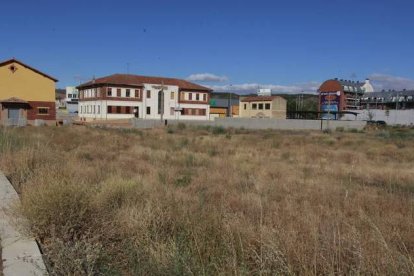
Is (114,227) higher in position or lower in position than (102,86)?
lower

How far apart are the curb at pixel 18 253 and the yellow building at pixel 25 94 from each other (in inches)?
2353

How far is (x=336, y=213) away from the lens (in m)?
7.82

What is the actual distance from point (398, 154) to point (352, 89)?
11082 centimetres

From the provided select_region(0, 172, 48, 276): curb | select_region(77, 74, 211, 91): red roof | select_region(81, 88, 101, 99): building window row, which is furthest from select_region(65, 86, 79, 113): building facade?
select_region(0, 172, 48, 276): curb

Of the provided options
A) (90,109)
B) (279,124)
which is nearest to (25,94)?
(90,109)

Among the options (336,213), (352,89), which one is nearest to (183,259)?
(336,213)

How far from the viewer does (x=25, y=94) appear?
210ft

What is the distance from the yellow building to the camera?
62316mm

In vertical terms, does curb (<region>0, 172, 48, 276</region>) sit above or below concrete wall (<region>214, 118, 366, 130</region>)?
below

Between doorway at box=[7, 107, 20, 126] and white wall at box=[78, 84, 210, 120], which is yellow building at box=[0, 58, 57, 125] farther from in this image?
white wall at box=[78, 84, 210, 120]

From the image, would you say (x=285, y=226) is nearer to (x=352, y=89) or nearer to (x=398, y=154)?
(x=398, y=154)

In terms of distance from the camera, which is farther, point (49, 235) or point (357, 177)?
point (357, 177)

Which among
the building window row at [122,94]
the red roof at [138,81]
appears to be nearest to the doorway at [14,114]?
the building window row at [122,94]

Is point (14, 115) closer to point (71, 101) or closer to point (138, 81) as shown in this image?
point (138, 81)
